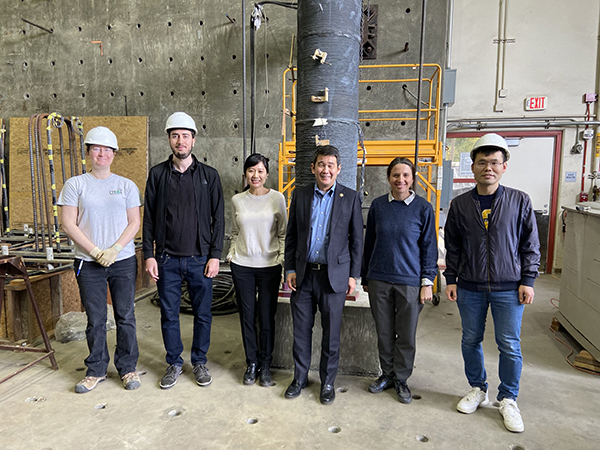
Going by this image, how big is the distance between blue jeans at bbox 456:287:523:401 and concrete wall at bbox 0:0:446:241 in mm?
3805

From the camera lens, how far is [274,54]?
650cm

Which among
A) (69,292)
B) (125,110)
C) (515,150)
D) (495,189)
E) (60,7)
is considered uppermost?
(60,7)

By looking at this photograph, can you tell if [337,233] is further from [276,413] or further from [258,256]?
[276,413]

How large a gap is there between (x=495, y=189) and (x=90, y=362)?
322 cm

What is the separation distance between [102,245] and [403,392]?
2.45m

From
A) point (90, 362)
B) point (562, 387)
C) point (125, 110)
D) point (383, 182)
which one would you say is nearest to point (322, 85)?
point (90, 362)

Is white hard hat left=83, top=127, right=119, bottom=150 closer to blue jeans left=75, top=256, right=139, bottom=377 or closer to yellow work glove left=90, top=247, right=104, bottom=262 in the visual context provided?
yellow work glove left=90, top=247, right=104, bottom=262

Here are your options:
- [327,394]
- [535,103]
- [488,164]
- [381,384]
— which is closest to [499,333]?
[381,384]

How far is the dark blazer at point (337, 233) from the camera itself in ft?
8.75

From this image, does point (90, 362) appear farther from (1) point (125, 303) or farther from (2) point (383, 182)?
(2) point (383, 182)

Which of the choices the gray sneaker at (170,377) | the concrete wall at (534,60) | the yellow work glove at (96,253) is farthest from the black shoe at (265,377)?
the concrete wall at (534,60)

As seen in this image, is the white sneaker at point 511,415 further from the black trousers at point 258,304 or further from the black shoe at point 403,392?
the black trousers at point 258,304

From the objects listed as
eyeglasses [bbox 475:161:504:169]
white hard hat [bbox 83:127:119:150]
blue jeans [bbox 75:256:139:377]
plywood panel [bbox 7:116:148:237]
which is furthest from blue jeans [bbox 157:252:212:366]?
plywood panel [bbox 7:116:148:237]

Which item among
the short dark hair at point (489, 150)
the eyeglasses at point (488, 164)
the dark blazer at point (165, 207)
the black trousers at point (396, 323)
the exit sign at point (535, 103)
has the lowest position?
the black trousers at point (396, 323)
